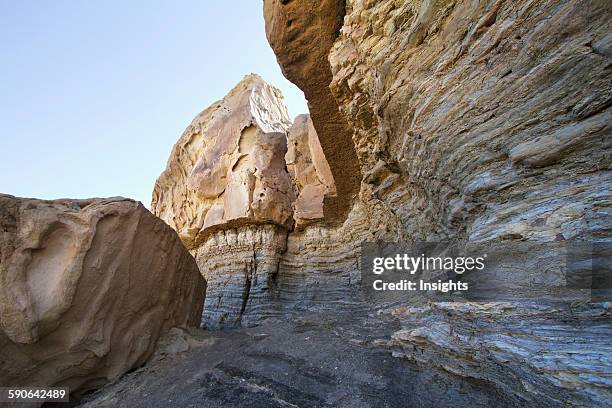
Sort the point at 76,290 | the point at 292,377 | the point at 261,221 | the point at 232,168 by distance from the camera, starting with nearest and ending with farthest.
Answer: the point at 292,377
the point at 76,290
the point at 261,221
the point at 232,168

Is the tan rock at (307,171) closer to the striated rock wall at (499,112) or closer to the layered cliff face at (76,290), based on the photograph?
the striated rock wall at (499,112)

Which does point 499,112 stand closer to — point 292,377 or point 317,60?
point 292,377

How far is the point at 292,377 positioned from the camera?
3.63m

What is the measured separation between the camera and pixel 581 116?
2.62m

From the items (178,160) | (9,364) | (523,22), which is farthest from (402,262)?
(178,160)

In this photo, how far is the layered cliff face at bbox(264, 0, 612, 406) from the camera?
2281mm

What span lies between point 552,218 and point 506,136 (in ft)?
3.58

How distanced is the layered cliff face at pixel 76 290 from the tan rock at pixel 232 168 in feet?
25.8

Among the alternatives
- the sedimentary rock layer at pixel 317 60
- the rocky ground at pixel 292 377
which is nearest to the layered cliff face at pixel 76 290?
the rocky ground at pixel 292 377

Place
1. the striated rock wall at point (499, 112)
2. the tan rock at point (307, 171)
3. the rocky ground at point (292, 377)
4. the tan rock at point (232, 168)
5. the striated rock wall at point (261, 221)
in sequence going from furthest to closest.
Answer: the tan rock at point (232, 168), the tan rock at point (307, 171), the striated rock wall at point (261, 221), the rocky ground at point (292, 377), the striated rock wall at point (499, 112)

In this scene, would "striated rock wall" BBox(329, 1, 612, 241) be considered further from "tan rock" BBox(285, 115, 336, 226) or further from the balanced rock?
the balanced rock

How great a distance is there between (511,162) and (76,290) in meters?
5.75

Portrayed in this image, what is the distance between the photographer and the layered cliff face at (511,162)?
2.28 m

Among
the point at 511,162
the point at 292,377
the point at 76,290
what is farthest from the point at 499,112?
the point at 76,290
